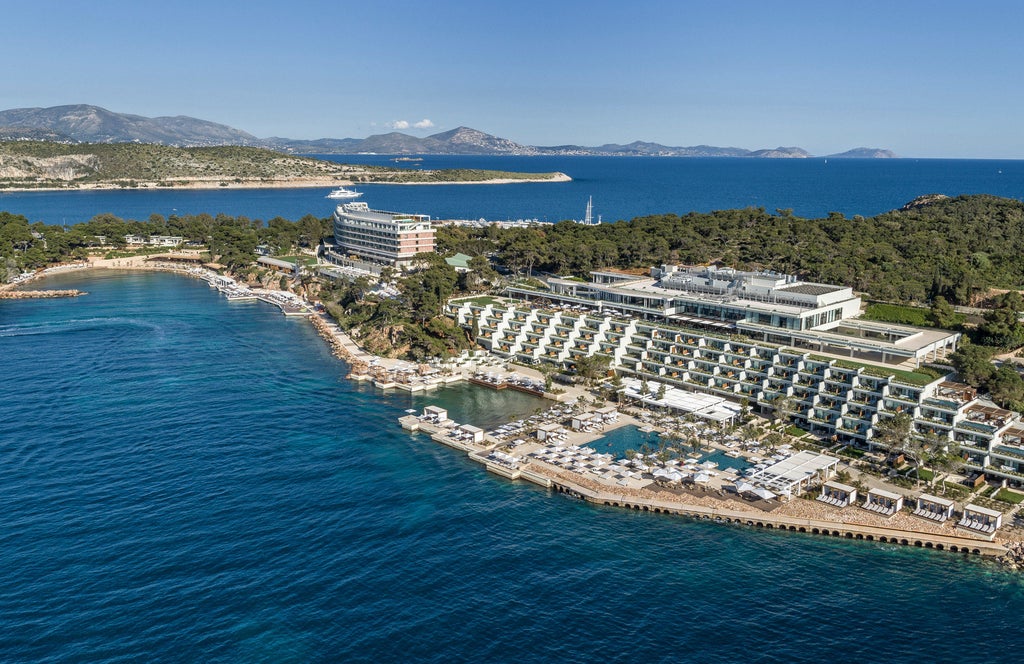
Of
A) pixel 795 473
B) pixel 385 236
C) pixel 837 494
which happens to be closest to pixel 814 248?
pixel 795 473

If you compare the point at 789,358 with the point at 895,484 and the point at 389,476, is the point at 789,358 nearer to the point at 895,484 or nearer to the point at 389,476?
the point at 895,484

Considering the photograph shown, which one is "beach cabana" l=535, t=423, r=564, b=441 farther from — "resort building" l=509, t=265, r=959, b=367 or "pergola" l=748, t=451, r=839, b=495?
"resort building" l=509, t=265, r=959, b=367

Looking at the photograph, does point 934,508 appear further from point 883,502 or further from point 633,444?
point 633,444

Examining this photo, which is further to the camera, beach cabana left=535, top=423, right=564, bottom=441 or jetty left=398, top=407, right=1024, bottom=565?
beach cabana left=535, top=423, right=564, bottom=441

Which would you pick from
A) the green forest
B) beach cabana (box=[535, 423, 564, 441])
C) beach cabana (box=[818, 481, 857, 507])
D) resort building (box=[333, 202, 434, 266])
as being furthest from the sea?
resort building (box=[333, 202, 434, 266])

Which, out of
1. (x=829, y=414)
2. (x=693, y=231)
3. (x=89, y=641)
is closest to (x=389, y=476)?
(x=89, y=641)

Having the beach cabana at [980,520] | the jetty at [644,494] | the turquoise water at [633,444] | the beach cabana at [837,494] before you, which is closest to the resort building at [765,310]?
the turquoise water at [633,444]
